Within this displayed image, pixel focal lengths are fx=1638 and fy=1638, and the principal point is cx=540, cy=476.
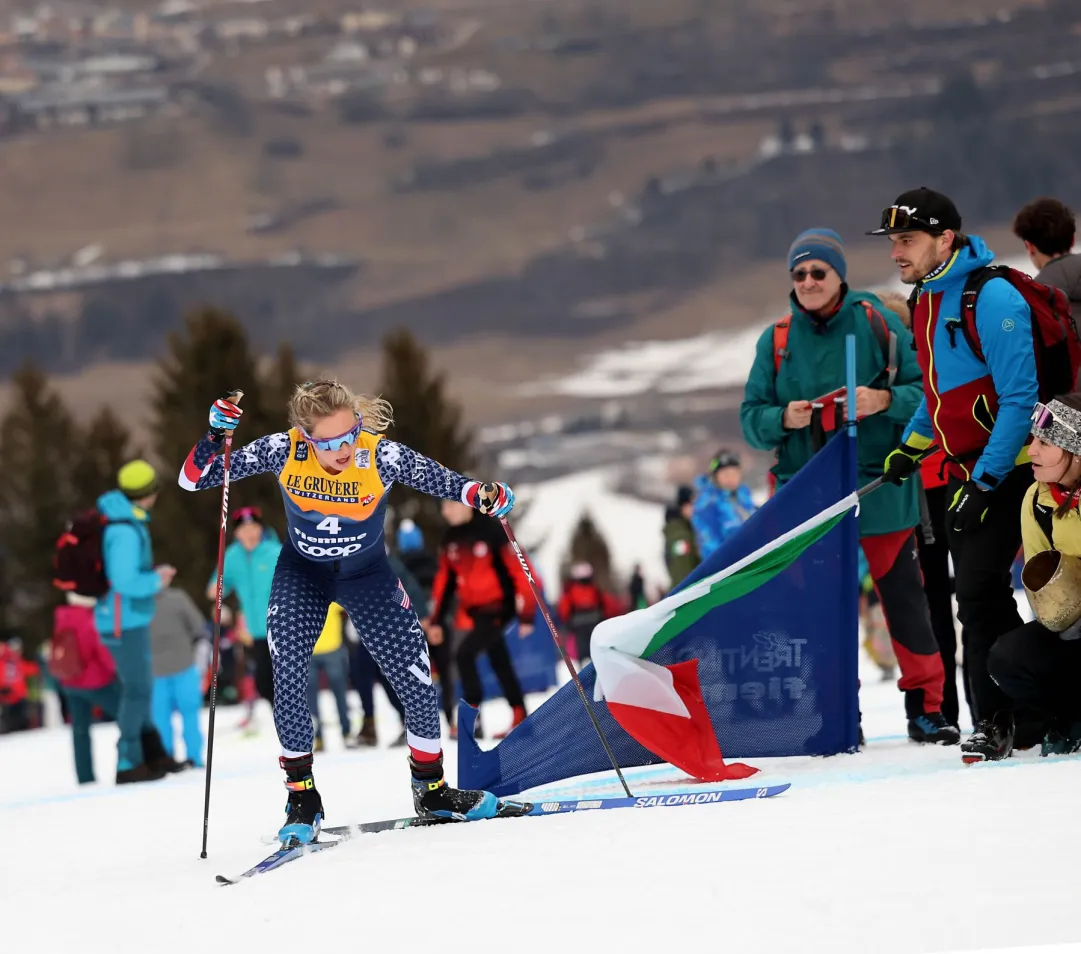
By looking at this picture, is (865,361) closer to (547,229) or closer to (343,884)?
(343,884)

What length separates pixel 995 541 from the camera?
631cm

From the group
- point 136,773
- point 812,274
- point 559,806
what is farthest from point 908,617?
point 136,773

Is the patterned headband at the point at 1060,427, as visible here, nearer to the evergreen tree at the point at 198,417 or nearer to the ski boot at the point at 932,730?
the ski boot at the point at 932,730

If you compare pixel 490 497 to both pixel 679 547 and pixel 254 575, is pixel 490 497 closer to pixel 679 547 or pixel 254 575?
pixel 254 575

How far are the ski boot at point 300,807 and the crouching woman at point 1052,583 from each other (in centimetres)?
263

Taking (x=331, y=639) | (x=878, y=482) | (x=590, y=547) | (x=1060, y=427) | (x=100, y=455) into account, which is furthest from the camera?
(x=590, y=547)

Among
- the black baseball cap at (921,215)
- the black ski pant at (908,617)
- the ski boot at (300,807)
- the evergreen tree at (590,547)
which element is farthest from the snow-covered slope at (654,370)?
the ski boot at (300,807)

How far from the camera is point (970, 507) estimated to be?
632 centimetres

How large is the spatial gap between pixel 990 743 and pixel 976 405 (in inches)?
51.5

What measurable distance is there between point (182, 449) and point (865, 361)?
145ft

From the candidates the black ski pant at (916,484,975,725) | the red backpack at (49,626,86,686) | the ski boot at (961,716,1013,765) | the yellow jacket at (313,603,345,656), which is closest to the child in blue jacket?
the yellow jacket at (313,603,345,656)

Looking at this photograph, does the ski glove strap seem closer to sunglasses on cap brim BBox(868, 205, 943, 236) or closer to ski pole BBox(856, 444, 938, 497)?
ski pole BBox(856, 444, 938, 497)

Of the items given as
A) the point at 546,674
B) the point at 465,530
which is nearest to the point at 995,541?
the point at 465,530

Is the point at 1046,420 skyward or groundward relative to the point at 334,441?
groundward
